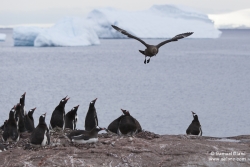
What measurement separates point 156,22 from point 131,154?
103488 millimetres

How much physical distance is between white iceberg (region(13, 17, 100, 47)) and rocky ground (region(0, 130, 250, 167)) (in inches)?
2658

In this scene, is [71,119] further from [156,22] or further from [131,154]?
[156,22]

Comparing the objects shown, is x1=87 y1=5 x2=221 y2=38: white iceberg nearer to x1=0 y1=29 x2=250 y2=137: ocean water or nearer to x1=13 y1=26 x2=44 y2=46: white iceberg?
x1=13 y1=26 x2=44 y2=46: white iceberg

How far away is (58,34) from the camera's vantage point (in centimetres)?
8031

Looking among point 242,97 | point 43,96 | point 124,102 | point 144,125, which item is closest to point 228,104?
point 242,97

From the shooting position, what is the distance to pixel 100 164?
30.7 feet

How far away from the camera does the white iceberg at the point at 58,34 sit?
7766 centimetres

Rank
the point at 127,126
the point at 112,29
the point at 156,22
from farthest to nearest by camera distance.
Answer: the point at 156,22
the point at 112,29
the point at 127,126

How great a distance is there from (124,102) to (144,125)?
9165 mm

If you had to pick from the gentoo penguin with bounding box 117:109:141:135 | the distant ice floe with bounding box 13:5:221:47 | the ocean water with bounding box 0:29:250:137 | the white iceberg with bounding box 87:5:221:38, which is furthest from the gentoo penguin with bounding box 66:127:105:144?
the white iceberg with bounding box 87:5:221:38

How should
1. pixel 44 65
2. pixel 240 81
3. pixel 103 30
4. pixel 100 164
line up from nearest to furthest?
pixel 100 164
pixel 240 81
pixel 44 65
pixel 103 30

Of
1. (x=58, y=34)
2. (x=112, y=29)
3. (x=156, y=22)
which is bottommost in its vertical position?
(x=58, y=34)

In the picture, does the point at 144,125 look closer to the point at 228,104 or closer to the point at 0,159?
the point at 228,104

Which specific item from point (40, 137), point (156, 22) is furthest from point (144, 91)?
point (156, 22)
